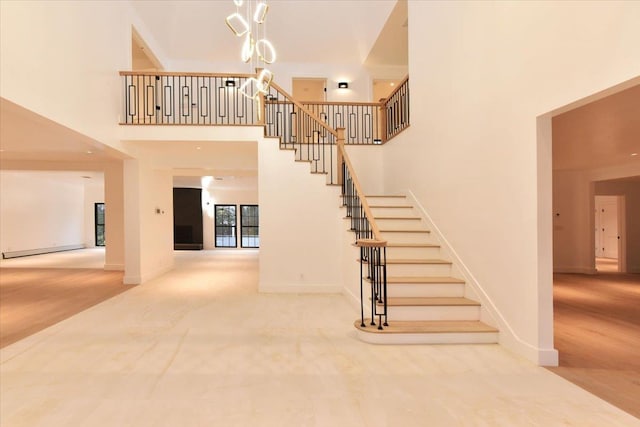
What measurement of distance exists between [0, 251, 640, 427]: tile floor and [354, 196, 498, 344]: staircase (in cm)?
14

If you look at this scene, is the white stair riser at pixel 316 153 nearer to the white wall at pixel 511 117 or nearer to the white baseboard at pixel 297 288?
the white baseboard at pixel 297 288

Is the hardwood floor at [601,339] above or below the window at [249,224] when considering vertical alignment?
below

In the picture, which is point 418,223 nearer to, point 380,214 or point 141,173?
point 380,214

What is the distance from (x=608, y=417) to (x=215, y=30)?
1048cm

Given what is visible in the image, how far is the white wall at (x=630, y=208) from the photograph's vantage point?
913 cm

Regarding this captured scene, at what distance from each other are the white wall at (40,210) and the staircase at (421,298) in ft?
44.5

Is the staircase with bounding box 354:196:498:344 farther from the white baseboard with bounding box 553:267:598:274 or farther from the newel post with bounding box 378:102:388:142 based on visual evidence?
the white baseboard with bounding box 553:267:598:274

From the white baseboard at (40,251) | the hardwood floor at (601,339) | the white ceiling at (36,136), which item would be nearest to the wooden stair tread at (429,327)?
the hardwood floor at (601,339)

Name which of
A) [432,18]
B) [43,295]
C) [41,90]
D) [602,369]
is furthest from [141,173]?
[602,369]

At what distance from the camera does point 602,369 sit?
10.2 feet

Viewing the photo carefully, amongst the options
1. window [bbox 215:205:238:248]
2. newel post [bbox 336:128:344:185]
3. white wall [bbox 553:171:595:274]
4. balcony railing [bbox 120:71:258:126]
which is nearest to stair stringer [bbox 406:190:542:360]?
newel post [bbox 336:128:344:185]

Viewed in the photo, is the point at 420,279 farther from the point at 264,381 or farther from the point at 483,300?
the point at 264,381

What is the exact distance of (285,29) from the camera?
30.7 ft

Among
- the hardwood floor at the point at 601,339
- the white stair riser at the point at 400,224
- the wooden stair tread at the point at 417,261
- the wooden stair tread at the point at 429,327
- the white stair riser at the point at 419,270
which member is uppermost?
the white stair riser at the point at 400,224
